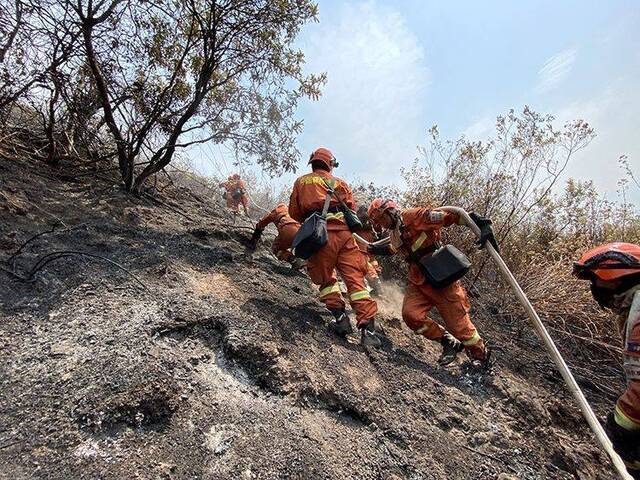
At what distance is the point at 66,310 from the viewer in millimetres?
2498

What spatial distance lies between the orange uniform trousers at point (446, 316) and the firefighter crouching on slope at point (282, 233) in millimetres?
1571

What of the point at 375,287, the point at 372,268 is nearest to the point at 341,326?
the point at 372,268

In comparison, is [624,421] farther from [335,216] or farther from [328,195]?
[328,195]

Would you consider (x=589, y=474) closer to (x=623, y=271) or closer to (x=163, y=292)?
(x=623, y=271)

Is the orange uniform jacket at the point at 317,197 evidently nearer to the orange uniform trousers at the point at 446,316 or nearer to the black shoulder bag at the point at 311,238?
the black shoulder bag at the point at 311,238

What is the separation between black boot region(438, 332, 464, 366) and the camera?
11.9ft

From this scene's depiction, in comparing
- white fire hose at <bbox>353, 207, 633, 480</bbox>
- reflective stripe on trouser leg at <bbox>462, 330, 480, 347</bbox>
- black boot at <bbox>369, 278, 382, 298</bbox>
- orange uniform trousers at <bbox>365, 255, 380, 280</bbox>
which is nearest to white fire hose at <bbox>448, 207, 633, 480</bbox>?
white fire hose at <bbox>353, 207, 633, 480</bbox>

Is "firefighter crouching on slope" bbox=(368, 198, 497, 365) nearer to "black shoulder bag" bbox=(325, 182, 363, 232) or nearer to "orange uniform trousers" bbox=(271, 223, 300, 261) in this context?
"black shoulder bag" bbox=(325, 182, 363, 232)

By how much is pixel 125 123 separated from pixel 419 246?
3.68m

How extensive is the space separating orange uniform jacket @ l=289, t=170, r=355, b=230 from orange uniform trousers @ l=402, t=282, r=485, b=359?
1.04 meters

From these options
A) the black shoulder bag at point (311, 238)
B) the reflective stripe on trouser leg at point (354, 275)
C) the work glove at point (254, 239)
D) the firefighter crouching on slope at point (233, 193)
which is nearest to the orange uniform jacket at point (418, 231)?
the reflective stripe on trouser leg at point (354, 275)

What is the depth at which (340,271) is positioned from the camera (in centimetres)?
380

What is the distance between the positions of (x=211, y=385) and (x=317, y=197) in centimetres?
223

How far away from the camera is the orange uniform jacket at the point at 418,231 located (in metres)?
3.86
